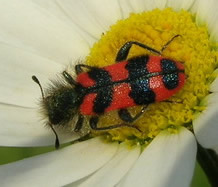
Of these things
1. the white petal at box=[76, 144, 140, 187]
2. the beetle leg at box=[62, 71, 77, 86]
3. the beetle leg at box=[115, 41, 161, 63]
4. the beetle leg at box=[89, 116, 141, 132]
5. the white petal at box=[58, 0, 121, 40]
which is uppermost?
the white petal at box=[58, 0, 121, 40]

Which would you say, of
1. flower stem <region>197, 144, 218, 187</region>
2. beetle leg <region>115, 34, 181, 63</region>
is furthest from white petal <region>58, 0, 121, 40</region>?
flower stem <region>197, 144, 218, 187</region>

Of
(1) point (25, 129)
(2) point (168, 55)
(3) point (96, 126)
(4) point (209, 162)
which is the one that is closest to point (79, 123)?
(3) point (96, 126)

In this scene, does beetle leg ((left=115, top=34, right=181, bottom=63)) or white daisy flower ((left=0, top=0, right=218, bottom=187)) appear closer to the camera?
white daisy flower ((left=0, top=0, right=218, bottom=187))

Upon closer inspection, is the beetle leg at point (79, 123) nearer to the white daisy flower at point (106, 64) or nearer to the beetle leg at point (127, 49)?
the white daisy flower at point (106, 64)

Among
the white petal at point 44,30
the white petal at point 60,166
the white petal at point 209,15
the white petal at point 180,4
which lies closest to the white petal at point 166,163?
the white petal at point 60,166

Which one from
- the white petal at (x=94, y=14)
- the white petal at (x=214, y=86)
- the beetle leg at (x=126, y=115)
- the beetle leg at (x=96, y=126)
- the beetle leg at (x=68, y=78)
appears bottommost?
the beetle leg at (x=96, y=126)

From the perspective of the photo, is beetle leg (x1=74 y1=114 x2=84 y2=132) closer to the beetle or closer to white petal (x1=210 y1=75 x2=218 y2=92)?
the beetle

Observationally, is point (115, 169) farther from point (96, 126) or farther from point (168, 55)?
point (168, 55)

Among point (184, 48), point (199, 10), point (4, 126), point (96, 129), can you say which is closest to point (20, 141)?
point (4, 126)
